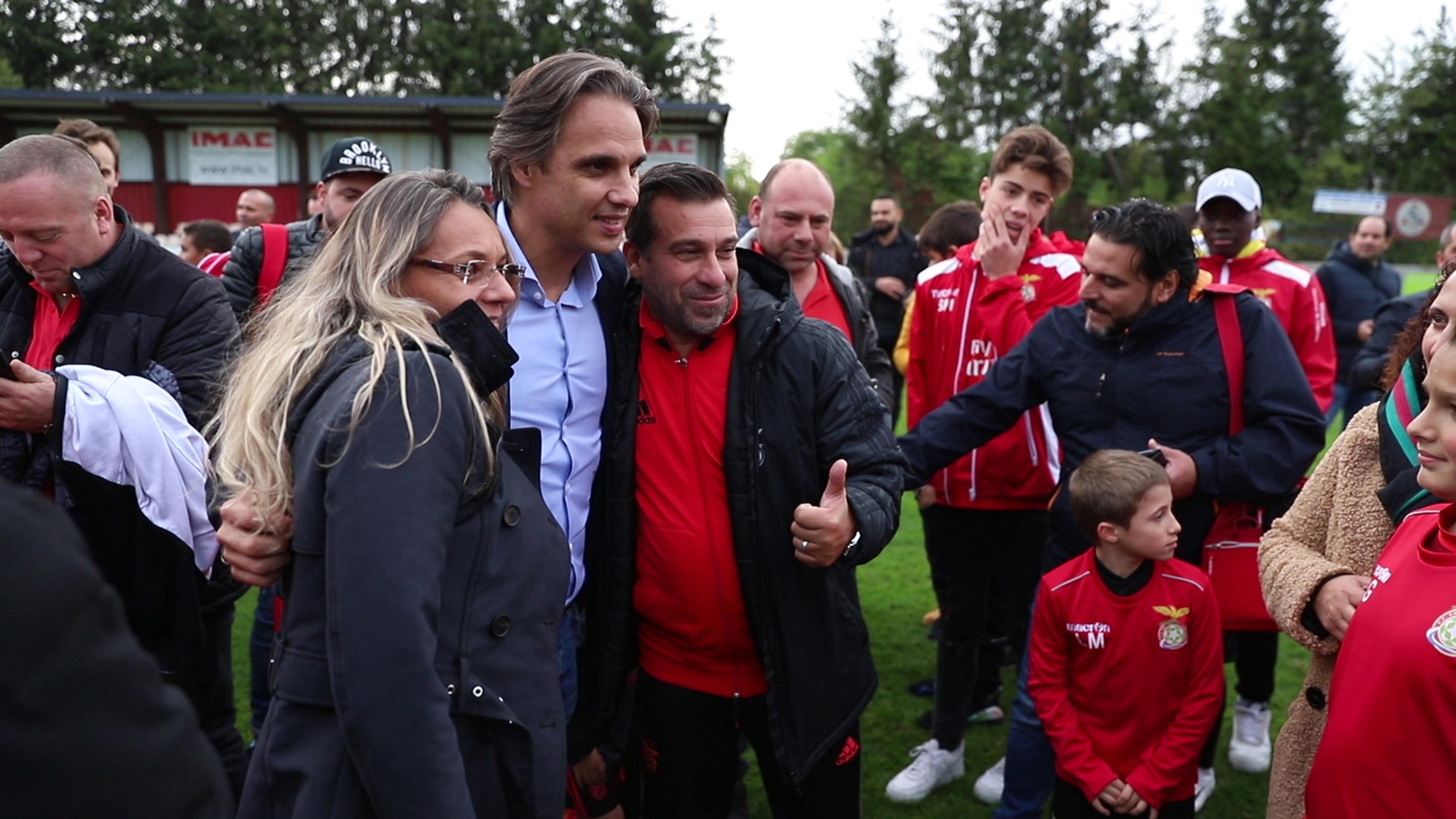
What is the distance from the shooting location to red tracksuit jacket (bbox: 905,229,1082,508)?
13.2 feet

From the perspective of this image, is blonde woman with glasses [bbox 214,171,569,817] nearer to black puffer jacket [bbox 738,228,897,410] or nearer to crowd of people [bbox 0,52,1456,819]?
crowd of people [bbox 0,52,1456,819]

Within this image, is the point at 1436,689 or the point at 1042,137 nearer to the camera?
the point at 1436,689

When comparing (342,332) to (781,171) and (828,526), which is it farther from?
(781,171)

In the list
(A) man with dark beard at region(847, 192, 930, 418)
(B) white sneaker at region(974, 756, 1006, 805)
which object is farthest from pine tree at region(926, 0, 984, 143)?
(B) white sneaker at region(974, 756, 1006, 805)

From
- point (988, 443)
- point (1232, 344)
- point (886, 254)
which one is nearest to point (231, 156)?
Result: point (886, 254)

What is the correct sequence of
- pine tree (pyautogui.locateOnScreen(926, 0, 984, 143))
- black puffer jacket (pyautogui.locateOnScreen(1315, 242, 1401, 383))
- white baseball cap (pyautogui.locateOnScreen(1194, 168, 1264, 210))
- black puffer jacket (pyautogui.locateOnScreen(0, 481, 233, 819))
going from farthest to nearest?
pine tree (pyautogui.locateOnScreen(926, 0, 984, 143)), black puffer jacket (pyautogui.locateOnScreen(1315, 242, 1401, 383)), white baseball cap (pyautogui.locateOnScreen(1194, 168, 1264, 210)), black puffer jacket (pyautogui.locateOnScreen(0, 481, 233, 819))

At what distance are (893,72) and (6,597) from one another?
4255 centimetres

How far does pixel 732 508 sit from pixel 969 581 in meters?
1.87

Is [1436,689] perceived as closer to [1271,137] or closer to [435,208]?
[435,208]

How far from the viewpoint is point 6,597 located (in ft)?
2.96

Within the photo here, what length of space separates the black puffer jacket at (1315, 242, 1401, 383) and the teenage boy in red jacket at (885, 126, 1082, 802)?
17.0ft

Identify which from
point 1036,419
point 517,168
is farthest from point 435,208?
point 1036,419

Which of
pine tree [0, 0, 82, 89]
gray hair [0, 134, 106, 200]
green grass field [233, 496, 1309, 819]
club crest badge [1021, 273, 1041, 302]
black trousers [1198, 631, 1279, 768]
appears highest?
pine tree [0, 0, 82, 89]

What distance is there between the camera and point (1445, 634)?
1.75m
